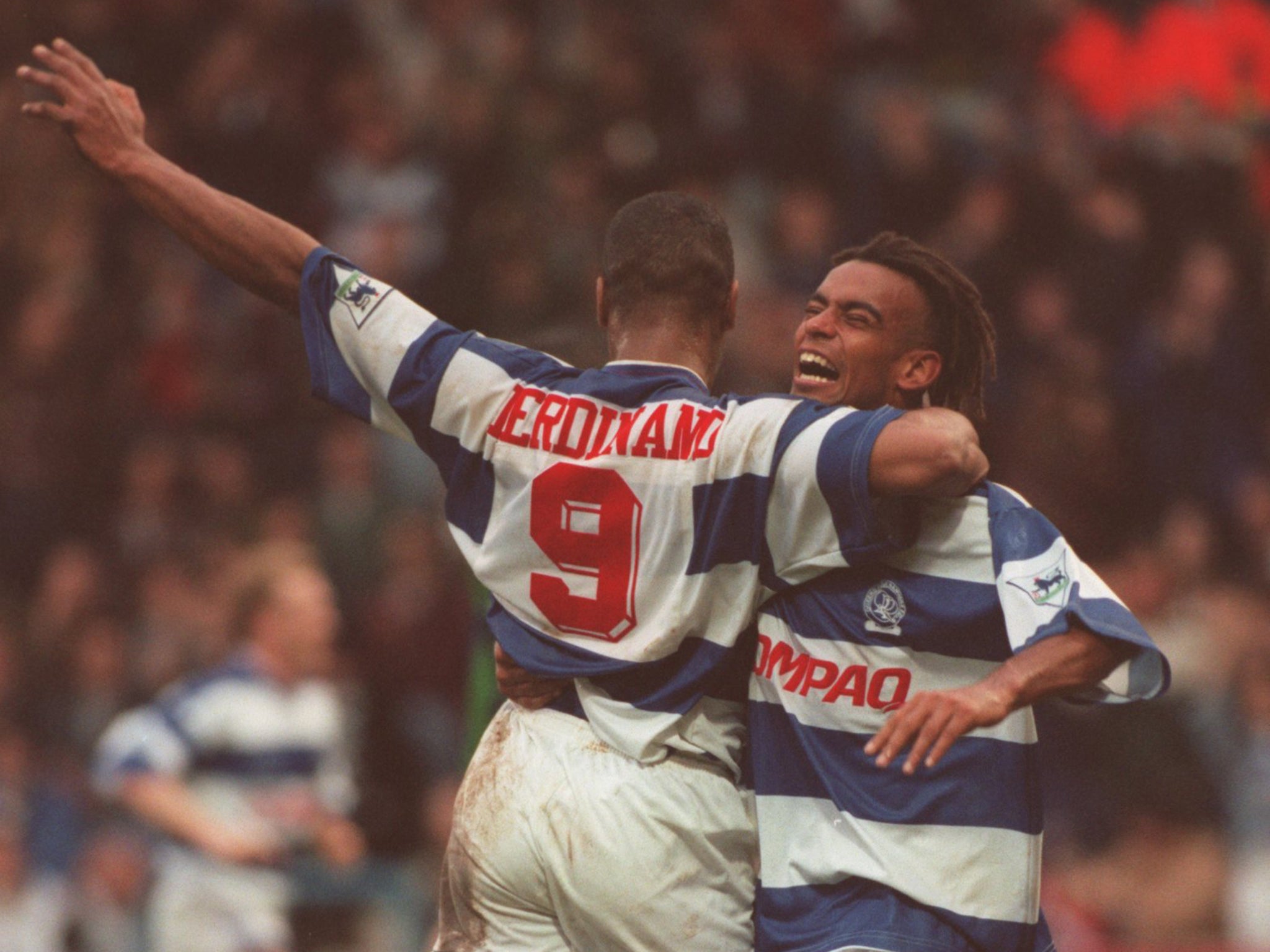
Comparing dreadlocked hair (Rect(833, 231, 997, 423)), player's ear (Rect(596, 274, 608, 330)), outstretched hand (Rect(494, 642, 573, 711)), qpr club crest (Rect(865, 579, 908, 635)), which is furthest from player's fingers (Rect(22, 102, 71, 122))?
qpr club crest (Rect(865, 579, 908, 635))

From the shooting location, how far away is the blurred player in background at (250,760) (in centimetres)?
729

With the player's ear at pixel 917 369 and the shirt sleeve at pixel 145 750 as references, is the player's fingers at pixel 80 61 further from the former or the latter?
the shirt sleeve at pixel 145 750

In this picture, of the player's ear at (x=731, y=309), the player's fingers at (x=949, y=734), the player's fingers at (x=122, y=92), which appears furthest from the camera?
the player's fingers at (x=122, y=92)

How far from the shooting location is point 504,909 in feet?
12.3

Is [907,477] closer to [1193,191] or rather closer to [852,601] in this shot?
[852,601]

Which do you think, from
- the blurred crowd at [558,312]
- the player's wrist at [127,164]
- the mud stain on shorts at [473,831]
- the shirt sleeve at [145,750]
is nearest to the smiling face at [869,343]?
the mud stain on shorts at [473,831]

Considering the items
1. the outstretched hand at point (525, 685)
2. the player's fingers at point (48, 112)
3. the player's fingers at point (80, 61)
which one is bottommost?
the outstretched hand at point (525, 685)

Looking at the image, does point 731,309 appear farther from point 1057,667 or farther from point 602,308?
point 1057,667

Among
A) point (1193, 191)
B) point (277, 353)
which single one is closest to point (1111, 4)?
point (1193, 191)

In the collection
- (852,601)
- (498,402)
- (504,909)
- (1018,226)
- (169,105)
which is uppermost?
(169,105)

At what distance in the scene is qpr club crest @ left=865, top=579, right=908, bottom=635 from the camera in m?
3.55

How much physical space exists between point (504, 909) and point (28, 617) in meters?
6.63

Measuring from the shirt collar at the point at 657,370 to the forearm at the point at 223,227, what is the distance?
0.70m

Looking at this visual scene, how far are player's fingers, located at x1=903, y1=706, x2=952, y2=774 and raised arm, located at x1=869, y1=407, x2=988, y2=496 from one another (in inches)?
17.0
